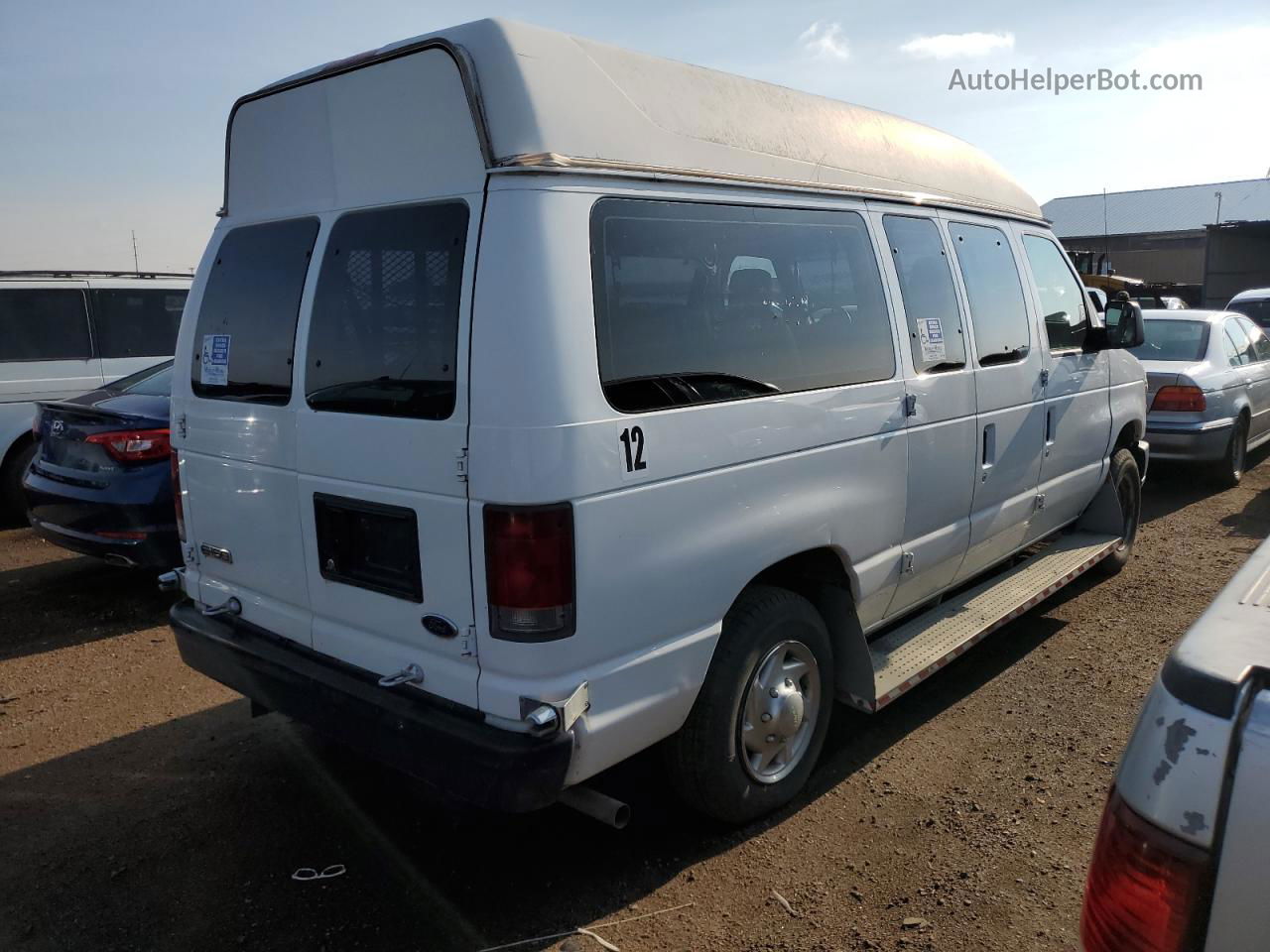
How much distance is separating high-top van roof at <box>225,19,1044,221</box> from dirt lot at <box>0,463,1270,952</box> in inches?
79.3

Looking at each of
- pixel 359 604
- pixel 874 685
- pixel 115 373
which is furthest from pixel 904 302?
pixel 115 373

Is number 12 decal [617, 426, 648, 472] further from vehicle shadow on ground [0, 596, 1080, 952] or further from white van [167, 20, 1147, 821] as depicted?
vehicle shadow on ground [0, 596, 1080, 952]

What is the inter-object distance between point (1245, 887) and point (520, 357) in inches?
73.1

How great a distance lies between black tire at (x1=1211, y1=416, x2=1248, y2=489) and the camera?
28.0ft

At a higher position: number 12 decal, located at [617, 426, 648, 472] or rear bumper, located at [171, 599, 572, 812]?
number 12 decal, located at [617, 426, 648, 472]

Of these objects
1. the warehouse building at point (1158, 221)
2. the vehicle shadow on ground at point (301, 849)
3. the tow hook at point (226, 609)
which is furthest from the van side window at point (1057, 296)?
the warehouse building at point (1158, 221)

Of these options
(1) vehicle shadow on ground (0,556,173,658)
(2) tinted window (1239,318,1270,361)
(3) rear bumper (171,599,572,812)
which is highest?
(2) tinted window (1239,318,1270,361)

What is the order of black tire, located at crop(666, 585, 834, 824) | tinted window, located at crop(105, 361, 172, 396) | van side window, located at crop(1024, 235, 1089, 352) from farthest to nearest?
1. tinted window, located at crop(105, 361, 172, 396)
2. van side window, located at crop(1024, 235, 1089, 352)
3. black tire, located at crop(666, 585, 834, 824)

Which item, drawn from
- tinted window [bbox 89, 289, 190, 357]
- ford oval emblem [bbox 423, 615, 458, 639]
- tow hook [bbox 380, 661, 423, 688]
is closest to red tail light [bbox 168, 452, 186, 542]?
tow hook [bbox 380, 661, 423, 688]

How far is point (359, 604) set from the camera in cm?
297

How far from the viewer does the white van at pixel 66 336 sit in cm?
772

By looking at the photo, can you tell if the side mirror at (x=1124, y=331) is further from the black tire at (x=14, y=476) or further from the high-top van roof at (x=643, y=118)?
the black tire at (x=14, y=476)

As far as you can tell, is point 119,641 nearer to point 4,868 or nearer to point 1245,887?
point 4,868

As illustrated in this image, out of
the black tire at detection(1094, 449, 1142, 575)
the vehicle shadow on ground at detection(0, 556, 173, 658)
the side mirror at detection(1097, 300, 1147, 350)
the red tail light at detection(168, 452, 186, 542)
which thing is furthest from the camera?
the black tire at detection(1094, 449, 1142, 575)
